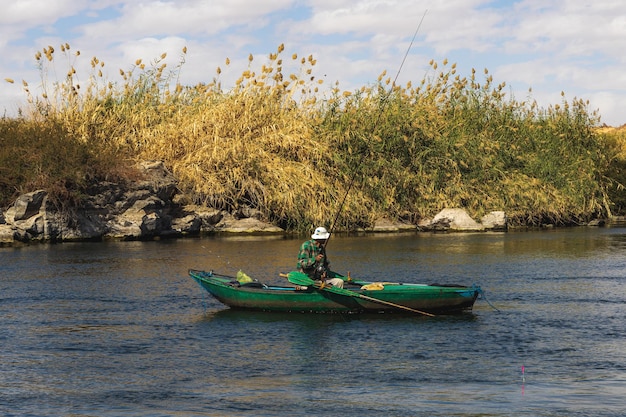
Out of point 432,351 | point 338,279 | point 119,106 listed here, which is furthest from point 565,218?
point 432,351

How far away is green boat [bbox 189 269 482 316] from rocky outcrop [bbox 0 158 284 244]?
60.4 feet

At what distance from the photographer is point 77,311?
1903 centimetres

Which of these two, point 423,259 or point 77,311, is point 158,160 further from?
point 77,311

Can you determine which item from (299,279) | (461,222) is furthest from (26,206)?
(299,279)

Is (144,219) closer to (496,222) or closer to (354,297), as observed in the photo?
(496,222)

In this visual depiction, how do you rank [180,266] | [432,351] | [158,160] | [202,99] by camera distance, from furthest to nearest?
[202,99] → [158,160] → [180,266] → [432,351]

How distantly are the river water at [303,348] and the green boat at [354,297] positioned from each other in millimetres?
230

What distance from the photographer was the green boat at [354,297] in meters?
17.8

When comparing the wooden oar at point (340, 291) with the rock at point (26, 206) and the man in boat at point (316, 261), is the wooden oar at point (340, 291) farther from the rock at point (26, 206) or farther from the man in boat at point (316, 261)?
the rock at point (26, 206)

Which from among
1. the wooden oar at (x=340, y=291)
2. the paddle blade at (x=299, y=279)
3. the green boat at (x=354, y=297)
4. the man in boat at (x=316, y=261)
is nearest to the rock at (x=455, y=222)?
the green boat at (x=354, y=297)

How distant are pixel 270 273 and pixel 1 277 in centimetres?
709

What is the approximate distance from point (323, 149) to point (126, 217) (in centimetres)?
973

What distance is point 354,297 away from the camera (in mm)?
17938

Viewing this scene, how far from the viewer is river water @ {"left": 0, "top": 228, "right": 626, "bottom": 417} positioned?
1159 centimetres
